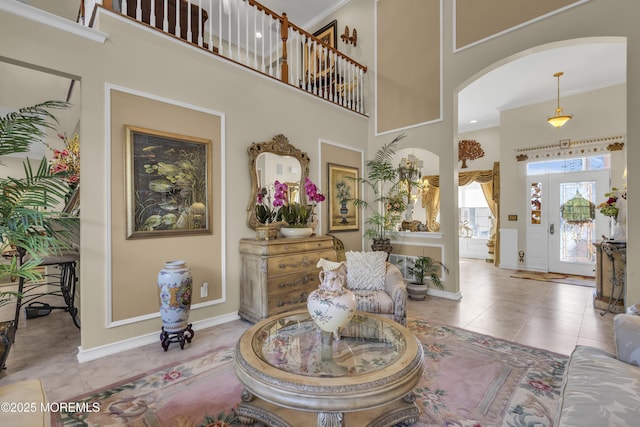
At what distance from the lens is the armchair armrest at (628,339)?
4.75ft

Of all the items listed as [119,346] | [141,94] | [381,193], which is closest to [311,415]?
[119,346]

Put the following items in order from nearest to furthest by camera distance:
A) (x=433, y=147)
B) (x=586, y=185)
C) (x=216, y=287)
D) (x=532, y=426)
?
(x=532, y=426) < (x=216, y=287) < (x=433, y=147) < (x=586, y=185)

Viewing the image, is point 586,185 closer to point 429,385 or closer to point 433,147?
point 433,147

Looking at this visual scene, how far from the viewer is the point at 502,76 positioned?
5020mm

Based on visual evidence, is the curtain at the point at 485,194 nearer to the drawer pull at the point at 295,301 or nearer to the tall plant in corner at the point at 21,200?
the drawer pull at the point at 295,301

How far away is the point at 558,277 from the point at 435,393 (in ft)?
17.3

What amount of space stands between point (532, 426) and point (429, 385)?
0.60 meters

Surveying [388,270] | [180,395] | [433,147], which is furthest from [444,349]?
[433,147]

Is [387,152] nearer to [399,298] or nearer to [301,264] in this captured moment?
[301,264]

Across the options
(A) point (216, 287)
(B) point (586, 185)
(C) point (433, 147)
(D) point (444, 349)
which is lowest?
(D) point (444, 349)

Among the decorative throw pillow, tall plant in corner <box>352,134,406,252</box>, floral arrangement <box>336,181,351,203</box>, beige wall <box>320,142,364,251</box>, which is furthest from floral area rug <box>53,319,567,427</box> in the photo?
floral arrangement <box>336,181,351,203</box>

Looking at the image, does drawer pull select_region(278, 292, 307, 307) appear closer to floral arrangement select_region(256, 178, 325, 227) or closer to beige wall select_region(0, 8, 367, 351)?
beige wall select_region(0, 8, 367, 351)

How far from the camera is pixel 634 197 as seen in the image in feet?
9.18

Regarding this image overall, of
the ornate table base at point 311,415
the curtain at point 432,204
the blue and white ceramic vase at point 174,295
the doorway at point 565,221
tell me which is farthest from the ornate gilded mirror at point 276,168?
the doorway at point 565,221
